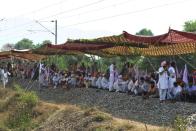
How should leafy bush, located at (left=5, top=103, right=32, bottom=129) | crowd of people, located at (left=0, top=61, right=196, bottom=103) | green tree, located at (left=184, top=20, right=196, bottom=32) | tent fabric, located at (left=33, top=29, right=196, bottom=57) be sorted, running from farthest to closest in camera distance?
green tree, located at (left=184, top=20, right=196, bottom=32) < leafy bush, located at (left=5, top=103, right=32, bottom=129) < crowd of people, located at (left=0, top=61, right=196, bottom=103) < tent fabric, located at (left=33, top=29, right=196, bottom=57)

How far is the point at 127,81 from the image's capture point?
20141 millimetres

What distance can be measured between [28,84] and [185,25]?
17.8 meters

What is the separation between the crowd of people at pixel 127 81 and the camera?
1634cm

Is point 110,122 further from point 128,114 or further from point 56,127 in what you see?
point 56,127

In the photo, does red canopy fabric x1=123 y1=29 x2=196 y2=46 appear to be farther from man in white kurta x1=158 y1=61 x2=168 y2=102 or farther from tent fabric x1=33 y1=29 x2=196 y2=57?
man in white kurta x1=158 y1=61 x2=168 y2=102

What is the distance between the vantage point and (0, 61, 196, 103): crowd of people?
1634cm

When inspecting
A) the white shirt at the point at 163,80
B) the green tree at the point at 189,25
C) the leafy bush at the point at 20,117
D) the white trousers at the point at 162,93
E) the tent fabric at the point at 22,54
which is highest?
the green tree at the point at 189,25

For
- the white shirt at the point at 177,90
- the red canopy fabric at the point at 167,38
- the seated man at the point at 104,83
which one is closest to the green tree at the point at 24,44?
the seated man at the point at 104,83

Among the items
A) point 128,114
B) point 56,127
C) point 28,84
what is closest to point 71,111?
point 56,127

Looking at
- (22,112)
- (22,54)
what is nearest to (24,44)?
(22,54)

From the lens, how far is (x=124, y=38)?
17.1 m

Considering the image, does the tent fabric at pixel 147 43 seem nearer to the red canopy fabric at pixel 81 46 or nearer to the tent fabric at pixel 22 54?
the red canopy fabric at pixel 81 46

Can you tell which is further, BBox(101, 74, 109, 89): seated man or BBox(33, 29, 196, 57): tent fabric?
BBox(101, 74, 109, 89): seated man

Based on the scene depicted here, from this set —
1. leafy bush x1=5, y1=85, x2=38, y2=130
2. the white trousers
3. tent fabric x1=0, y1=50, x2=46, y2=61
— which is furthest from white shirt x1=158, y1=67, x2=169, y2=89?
tent fabric x1=0, y1=50, x2=46, y2=61
